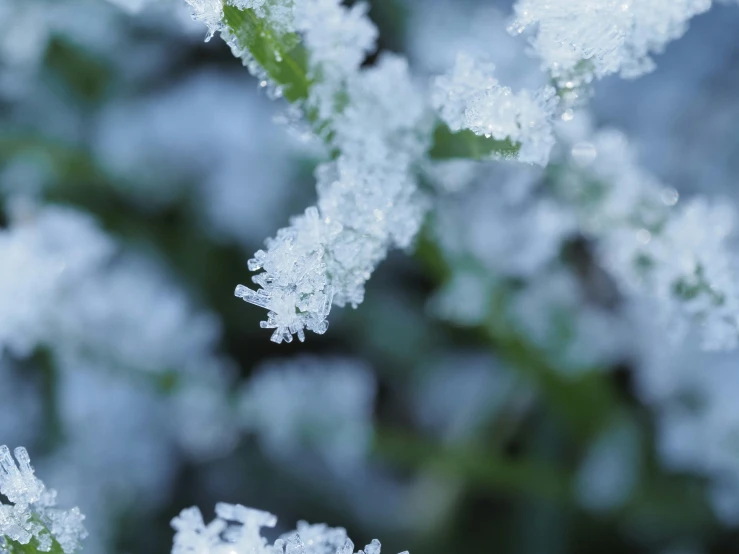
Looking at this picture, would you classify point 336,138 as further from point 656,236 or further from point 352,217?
point 656,236

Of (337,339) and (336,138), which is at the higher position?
(337,339)

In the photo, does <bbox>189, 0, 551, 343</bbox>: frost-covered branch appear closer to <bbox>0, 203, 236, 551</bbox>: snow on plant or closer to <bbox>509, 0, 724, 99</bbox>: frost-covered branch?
<bbox>509, 0, 724, 99</bbox>: frost-covered branch

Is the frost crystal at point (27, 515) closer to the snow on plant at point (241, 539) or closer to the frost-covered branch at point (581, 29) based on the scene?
the snow on plant at point (241, 539)

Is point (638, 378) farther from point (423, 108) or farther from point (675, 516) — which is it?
point (423, 108)

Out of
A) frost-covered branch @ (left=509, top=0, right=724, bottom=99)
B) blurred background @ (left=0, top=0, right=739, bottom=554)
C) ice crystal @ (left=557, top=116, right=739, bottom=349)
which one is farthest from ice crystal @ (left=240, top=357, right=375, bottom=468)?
frost-covered branch @ (left=509, top=0, right=724, bottom=99)

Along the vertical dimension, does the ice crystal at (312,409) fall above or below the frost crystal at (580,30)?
above

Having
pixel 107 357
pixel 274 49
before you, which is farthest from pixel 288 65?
pixel 107 357

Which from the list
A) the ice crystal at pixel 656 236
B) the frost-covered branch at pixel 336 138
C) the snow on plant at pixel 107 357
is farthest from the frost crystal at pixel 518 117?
the snow on plant at pixel 107 357
